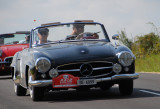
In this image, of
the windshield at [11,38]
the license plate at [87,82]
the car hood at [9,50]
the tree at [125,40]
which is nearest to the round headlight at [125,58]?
the license plate at [87,82]

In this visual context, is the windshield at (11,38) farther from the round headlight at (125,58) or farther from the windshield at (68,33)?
the round headlight at (125,58)

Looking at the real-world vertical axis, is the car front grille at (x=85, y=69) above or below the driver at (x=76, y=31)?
below

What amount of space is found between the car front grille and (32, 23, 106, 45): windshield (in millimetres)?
1811

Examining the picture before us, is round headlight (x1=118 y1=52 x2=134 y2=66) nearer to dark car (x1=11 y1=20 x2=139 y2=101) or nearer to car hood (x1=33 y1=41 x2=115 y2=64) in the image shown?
dark car (x1=11 y1=20 x2=139 y2=101)

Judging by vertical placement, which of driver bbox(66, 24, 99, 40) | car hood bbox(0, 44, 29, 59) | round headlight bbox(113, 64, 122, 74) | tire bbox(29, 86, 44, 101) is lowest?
tire bbox(29, 86, 44, 101)

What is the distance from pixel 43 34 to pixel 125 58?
8.04 feet

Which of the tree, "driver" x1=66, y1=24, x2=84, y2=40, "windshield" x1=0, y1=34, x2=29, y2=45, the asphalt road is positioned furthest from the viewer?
the tree

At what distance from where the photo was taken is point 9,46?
67.1ft

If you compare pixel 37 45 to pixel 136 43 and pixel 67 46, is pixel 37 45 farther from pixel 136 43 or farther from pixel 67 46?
pixel 136 43

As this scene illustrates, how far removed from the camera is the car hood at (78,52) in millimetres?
9375

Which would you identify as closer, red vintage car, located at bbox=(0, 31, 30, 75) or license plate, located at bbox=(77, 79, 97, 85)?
license plate, located at bbox=(77, 79, 97, 85)

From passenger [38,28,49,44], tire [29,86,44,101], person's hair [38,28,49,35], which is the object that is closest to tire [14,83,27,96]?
passenger [38,28,49,44]

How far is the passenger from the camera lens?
1108 centimetres

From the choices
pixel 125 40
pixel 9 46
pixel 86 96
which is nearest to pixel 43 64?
pixel 86 96
